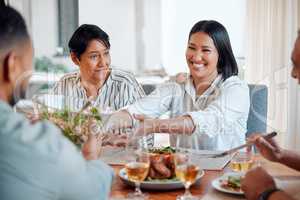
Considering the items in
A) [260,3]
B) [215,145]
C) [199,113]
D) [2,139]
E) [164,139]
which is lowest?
[164,139]

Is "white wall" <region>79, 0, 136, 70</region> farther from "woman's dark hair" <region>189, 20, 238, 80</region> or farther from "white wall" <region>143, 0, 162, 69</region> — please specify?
"woman's dark hair" <region>189, 20, 238, 80</region>

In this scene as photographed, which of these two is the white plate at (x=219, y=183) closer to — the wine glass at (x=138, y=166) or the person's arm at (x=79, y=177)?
the wine glass at (x=138, y=166)

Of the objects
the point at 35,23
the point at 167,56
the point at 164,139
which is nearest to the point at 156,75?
the point at 167,56

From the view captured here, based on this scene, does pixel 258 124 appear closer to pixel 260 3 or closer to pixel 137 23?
pixel 260 3

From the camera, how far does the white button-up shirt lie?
223cm

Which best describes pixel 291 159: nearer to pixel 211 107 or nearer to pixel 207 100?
pixel 211 107

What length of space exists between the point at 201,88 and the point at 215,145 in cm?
31

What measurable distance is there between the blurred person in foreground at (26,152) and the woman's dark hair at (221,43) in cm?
144

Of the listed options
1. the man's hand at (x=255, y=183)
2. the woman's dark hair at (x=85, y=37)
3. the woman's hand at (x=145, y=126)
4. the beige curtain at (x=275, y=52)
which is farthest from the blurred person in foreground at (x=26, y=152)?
the beige curtain at (x=275, y=52)

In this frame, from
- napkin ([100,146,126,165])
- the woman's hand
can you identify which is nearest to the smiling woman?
the woman's hand

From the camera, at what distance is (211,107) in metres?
2.25

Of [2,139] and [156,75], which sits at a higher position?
[2,139]

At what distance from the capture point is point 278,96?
12.0 feet

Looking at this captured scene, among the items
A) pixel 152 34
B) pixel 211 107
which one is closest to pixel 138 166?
pixel 211 107
